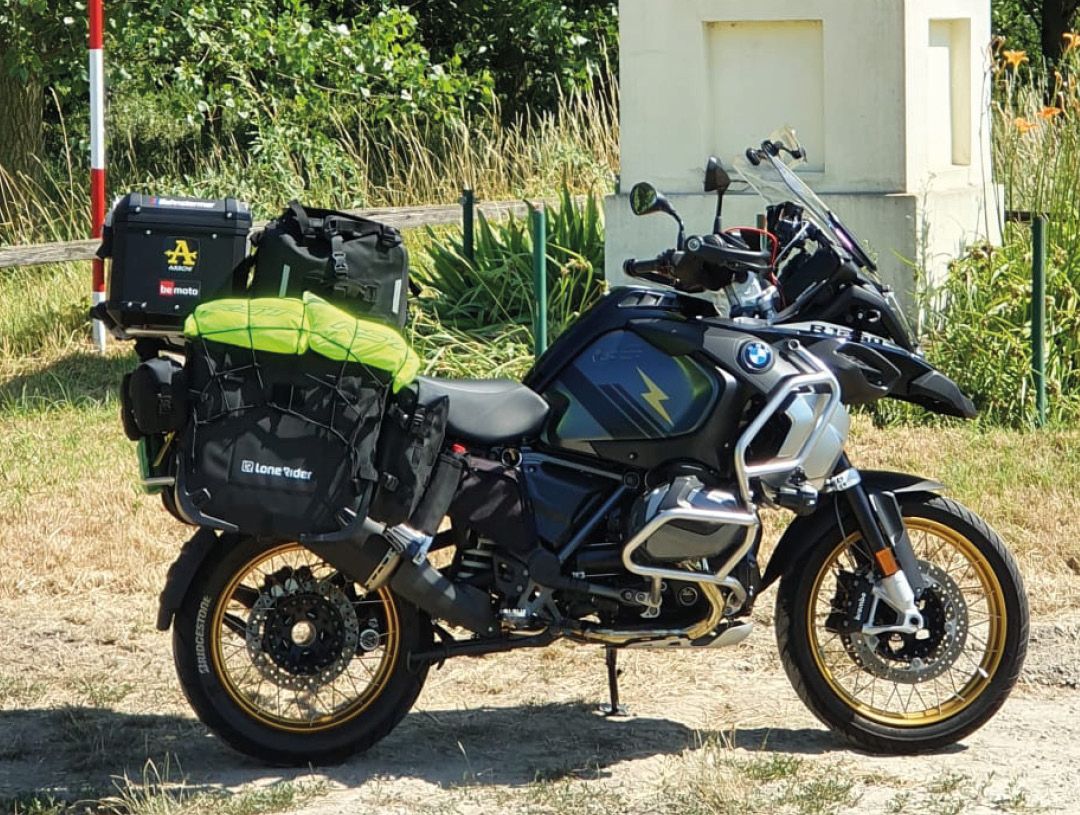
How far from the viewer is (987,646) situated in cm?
509

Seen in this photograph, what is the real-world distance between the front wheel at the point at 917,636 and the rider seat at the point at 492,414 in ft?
2.77

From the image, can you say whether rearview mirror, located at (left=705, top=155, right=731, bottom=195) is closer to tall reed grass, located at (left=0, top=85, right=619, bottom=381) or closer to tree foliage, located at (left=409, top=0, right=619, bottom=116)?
tall reed grass, located at (left=0, top=85, right=619, bottom=381)

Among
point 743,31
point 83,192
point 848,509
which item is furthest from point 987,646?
point 83,192

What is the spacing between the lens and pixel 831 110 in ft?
30.0

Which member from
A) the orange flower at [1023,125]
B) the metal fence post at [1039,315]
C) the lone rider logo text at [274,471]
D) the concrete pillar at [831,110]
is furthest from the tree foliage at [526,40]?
the lone rider logo text at [274,471]

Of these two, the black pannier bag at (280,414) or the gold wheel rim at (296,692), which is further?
the gold wheel rim at (296,692)

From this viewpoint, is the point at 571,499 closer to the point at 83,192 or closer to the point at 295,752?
the point at 295,752

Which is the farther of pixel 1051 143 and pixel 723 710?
pixel 1051 143

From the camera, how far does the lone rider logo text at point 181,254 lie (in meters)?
4.73

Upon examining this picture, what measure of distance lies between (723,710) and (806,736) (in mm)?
355

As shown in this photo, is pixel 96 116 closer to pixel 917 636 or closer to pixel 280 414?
pixel 280 414

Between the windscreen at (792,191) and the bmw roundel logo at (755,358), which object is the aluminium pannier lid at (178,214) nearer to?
the bmw roundel logo at (755,358)

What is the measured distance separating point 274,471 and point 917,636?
183 cm

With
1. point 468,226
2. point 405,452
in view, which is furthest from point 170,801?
point 468,226
